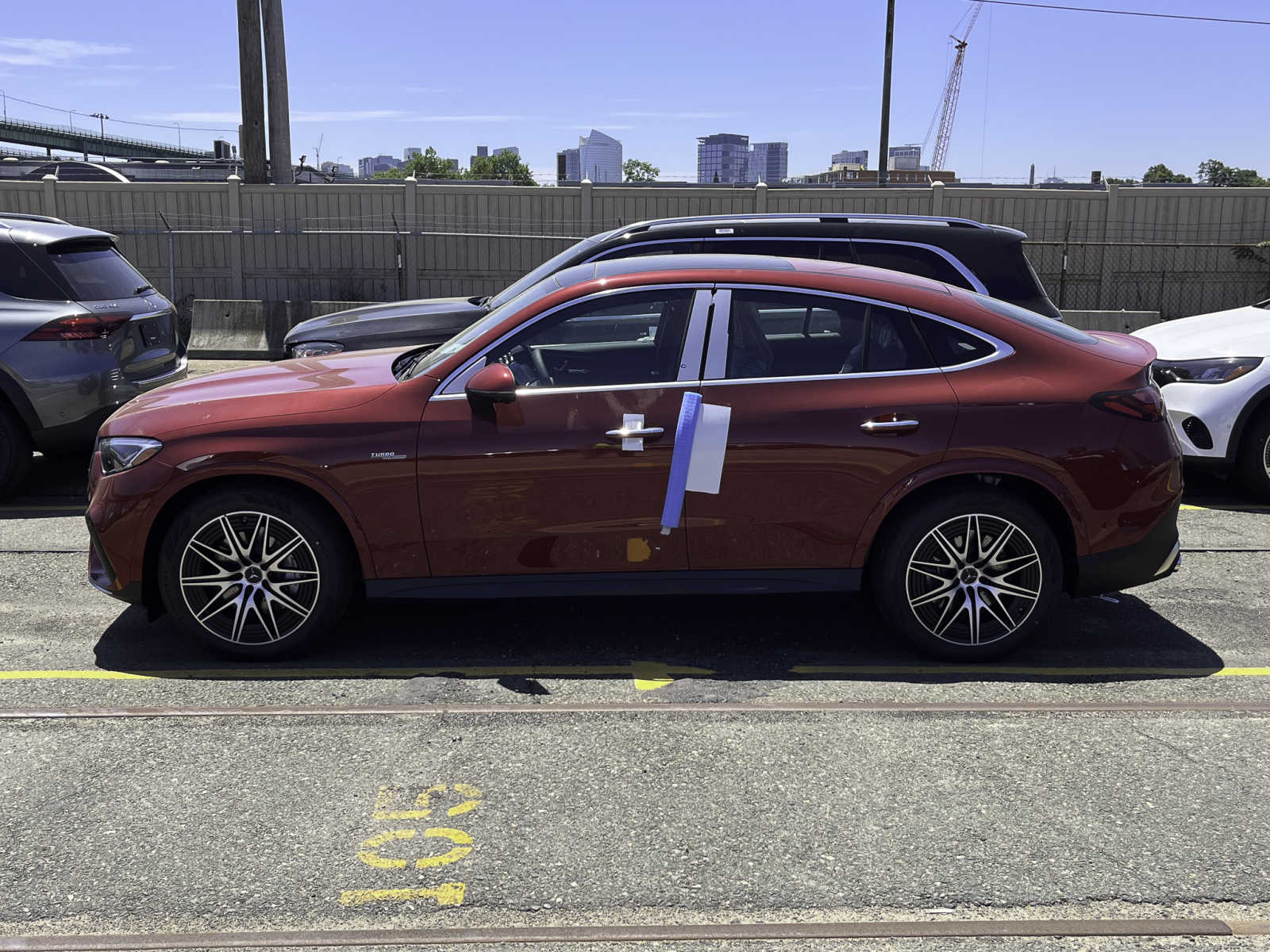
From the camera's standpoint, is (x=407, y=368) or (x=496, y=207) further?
(x=496, y=207)

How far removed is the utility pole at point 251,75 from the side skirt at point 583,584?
17.5 m

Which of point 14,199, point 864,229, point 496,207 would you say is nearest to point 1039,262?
point 496,207

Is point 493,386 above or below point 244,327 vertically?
above

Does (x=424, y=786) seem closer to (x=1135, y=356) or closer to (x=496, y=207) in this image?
(x=1135, y=356)

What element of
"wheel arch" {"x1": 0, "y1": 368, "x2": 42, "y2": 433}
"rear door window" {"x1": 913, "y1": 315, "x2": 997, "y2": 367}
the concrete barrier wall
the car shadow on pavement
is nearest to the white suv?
the car shadow on pavement

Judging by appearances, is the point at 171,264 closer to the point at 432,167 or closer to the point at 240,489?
the point at 240,489

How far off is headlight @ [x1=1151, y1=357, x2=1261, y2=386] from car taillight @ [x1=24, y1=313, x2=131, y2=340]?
720 cm

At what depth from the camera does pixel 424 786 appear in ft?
12.9

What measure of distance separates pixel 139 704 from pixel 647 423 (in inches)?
93.1

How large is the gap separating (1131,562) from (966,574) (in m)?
0.73

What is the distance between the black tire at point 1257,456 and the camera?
7.79m

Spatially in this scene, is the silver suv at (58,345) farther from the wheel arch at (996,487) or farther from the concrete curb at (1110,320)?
the concrete curb at (1110,320)

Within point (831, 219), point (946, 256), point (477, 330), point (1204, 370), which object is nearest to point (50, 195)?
point (831, 219)

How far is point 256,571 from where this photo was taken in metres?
4.93
